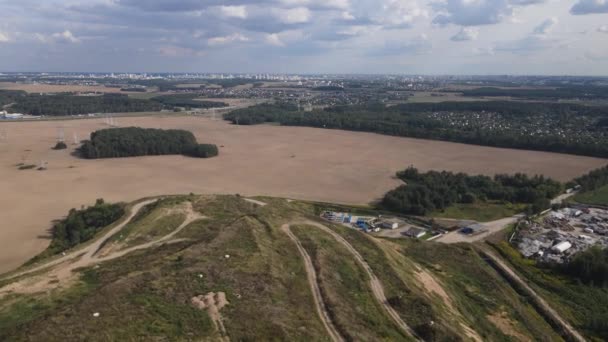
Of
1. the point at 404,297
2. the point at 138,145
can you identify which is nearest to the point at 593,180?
the point at 404,297

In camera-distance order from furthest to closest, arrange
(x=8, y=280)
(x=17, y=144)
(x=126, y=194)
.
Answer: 1. (x=17, y=144)
2. (x=126, y=194)
3. (x=8, y=280)

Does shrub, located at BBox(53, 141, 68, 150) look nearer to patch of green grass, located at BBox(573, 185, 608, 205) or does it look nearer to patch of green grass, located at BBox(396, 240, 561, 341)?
patch of green grass, located at BBox(396, 240, 561, 341)

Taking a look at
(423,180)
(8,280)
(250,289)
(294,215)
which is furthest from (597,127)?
(8,280)

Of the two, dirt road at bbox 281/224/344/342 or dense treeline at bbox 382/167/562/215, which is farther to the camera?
dense treeline at bbox 382/167/562/215

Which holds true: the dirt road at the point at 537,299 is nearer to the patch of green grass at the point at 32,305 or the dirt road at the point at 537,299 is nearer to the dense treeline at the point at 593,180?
the patch of green grass at the point at 32,305

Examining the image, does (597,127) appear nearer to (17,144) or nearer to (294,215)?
(294,215)

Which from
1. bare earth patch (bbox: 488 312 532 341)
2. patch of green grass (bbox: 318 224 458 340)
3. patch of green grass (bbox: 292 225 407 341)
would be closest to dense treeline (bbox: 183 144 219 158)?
patch of green grass (bbox: 292 225 407 341)
